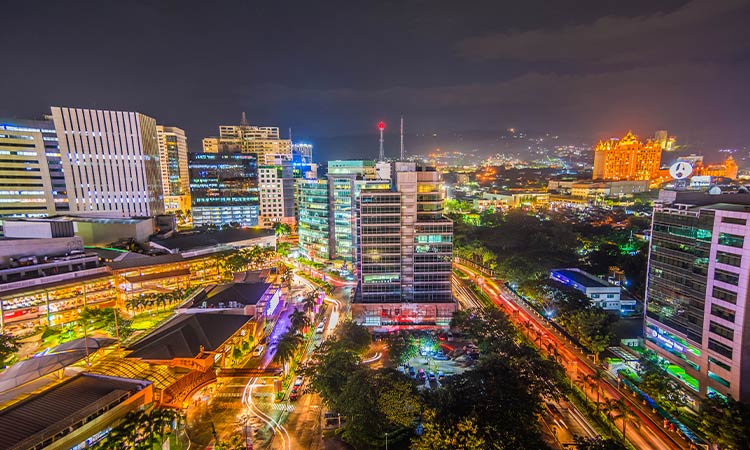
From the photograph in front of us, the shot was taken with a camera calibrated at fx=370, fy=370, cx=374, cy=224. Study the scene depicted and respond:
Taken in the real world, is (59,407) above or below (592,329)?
above

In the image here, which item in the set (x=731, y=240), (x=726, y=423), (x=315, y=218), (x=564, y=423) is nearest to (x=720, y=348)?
(x=726, y=423)

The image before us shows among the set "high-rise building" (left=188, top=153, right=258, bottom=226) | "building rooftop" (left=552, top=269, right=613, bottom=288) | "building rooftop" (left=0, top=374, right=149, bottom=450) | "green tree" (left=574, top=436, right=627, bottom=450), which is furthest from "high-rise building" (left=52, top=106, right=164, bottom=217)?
"green tree" (left=574, top=436, right=627, bottom=450)

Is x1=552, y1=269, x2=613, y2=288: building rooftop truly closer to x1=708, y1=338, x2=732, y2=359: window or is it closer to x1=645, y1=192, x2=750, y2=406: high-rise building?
x1=645, y1=192, x2=750, y2=406: high-rise building

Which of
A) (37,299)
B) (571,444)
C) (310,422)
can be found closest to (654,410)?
(571,444)

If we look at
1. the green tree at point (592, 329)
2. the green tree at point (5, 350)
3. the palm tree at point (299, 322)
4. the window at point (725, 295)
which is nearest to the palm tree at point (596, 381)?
the green tree at point (592, 329)

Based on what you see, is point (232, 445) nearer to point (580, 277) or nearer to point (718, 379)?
point (718, 379)

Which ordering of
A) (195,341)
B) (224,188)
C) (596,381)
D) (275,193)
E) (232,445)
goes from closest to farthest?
(232,445), (195,341), (596,381), (224,188), (275,193)
